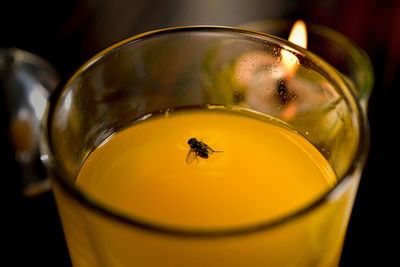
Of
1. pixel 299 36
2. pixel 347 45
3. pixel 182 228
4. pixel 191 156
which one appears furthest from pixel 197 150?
pixel 347 45

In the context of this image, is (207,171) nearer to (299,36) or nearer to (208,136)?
(208,136)

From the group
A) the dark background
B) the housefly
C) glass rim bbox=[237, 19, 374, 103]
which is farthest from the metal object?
the housefly

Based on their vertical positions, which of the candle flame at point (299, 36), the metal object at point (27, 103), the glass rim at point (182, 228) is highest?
the metal object at point (27, 103)

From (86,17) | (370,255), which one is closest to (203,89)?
(370,255)

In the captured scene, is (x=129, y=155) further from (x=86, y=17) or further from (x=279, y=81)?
(x=86, y=17)

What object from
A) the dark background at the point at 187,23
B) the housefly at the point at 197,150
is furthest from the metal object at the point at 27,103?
the housefly at the point at 197,150

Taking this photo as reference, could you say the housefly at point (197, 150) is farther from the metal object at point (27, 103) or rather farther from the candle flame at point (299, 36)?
the metal object at point (27, 103)

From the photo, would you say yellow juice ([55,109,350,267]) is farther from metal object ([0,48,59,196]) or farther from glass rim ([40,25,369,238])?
metal object ([0,48,59,196])
